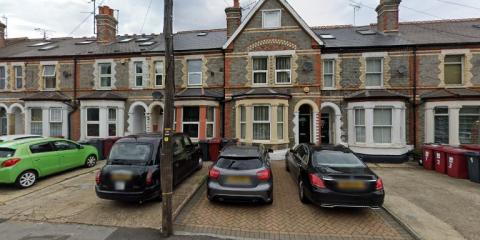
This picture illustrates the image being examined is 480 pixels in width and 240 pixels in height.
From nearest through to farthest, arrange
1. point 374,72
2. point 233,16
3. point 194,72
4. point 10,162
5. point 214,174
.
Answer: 1. point 214,174
2. point 10,162
3. point 374,72
4. point 194,72
5. point 233,16

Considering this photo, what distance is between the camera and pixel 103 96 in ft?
48.8

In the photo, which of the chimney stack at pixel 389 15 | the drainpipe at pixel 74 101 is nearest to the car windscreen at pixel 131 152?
the drainpipe at pixel 74 101

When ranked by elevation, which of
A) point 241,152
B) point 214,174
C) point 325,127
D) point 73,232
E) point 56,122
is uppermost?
point 56,122

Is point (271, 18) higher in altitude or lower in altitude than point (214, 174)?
higher

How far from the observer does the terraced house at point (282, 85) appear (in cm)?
1255

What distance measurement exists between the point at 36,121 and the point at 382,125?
2071 centimetres

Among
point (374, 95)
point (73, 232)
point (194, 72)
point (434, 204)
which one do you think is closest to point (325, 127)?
point (374, 95)

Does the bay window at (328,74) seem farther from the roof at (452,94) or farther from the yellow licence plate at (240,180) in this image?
the yellow licence plate at (240,180)

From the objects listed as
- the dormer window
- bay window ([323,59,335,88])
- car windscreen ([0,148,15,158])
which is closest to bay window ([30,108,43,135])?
car windscreen ([0,148,15,158])

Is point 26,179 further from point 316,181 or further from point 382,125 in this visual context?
point 382,125

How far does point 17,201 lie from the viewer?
21.8 ft

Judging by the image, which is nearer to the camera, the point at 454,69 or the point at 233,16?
the point at 454,69

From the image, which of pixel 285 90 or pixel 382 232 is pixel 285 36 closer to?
pixel 285 90

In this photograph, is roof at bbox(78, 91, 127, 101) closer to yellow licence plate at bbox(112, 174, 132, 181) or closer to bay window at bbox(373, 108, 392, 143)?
yellow licence plate at bbox(112, 174, 132, 181)
